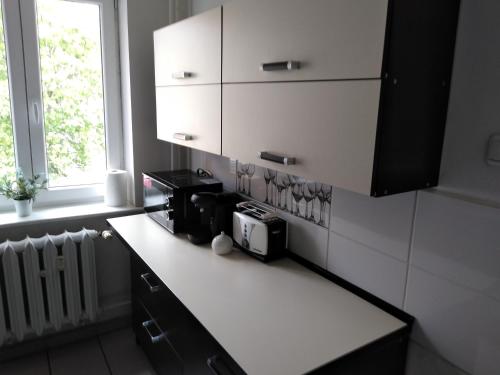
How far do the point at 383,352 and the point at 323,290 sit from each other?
0.32 meters

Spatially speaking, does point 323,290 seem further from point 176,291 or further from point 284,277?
point 176,291

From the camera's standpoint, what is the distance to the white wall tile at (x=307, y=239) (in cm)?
161

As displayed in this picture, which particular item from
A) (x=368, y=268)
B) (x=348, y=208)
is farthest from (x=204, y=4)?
(x=368, y=268)

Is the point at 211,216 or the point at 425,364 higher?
the point at 211,216

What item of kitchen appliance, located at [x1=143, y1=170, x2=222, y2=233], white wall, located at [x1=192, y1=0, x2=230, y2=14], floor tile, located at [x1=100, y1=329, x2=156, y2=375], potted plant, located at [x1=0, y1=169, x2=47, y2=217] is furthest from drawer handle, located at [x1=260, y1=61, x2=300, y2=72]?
floor tile, located at [x1=100, y1=329, x2=156, y2=375]

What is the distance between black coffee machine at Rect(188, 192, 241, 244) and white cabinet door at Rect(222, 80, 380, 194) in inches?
17.5

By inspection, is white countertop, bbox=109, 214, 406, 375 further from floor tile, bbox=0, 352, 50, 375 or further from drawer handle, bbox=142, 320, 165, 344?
floor tile, bbox=0, 352, 50, 375

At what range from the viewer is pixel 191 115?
186 cm

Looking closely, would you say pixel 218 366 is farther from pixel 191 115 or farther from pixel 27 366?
pixel 27 366

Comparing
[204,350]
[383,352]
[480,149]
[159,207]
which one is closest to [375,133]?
[480,149]

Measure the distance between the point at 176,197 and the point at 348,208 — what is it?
0.91m

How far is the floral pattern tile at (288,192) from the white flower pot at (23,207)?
1257 millimetres

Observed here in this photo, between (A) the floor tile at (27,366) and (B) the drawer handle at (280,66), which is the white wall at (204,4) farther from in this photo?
(A) the floor tile at (27,366)

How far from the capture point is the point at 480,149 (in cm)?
104
